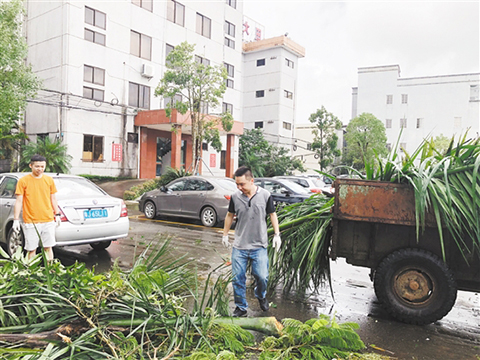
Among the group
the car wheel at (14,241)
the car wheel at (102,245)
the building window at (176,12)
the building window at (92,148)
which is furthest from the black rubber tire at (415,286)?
the building window at (176,12)

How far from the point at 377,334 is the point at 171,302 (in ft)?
7.94

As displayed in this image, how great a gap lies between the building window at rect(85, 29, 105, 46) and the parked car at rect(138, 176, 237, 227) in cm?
1465

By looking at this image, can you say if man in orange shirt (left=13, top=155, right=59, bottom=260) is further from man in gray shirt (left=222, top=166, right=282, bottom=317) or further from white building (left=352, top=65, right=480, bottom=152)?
white building (left=352, top=65, right=480, bottom=152)

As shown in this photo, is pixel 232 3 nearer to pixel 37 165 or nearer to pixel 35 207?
pixel 37 165

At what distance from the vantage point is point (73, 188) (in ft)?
24.9

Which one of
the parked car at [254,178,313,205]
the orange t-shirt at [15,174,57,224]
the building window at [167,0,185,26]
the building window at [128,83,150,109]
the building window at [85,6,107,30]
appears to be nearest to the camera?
the orange t-shirt at [15,174,57,224]

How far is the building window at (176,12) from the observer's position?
94.3ft

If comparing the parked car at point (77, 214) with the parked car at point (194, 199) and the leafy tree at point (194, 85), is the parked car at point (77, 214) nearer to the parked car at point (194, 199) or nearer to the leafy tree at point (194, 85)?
the parked car at point (194, 199)

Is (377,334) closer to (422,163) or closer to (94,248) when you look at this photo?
(422,163)

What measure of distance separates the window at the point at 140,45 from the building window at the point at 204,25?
527cm

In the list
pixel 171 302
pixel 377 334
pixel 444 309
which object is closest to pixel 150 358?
pixel 171 302

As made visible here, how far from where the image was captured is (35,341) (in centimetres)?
274

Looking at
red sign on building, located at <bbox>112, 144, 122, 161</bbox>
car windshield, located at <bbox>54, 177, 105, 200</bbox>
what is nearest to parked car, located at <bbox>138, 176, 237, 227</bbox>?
car windshield, located at <bbox>54, 177, 105, 200</bbox>

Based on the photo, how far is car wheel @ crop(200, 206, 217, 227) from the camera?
1197 centimetres
